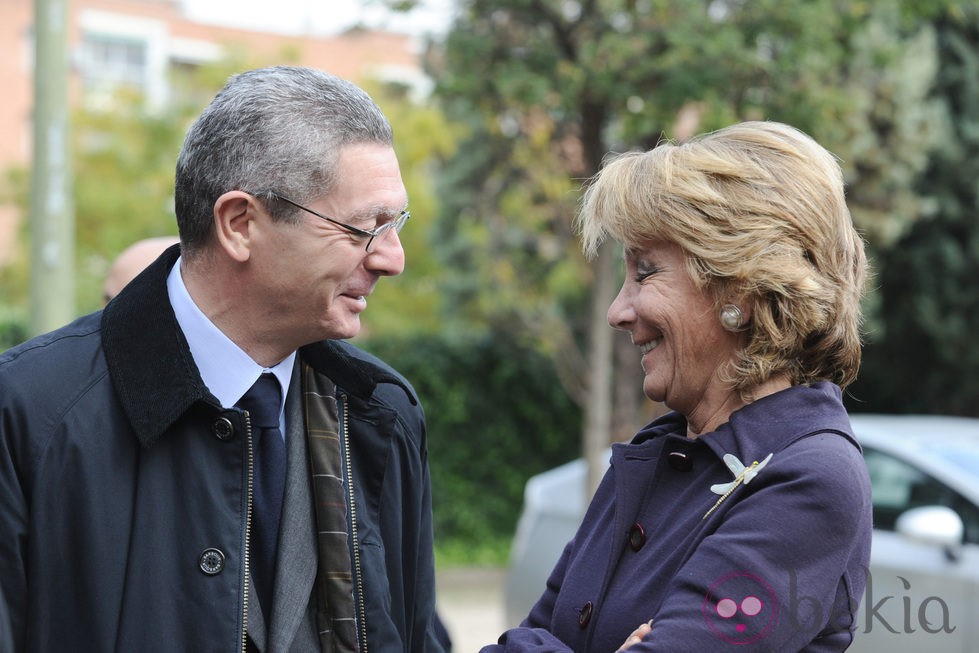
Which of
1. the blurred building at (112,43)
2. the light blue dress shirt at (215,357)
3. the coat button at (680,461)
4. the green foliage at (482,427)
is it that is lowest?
the green foliage at (482,427)

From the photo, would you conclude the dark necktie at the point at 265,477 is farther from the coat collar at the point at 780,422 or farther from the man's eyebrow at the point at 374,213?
the coat collar at the point at 780,422

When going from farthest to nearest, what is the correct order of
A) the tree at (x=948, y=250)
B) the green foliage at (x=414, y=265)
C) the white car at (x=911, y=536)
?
the green foliage at (x=414, y=265)
the tree at (x=948, y=250)
the white car at (x=911, y=536)

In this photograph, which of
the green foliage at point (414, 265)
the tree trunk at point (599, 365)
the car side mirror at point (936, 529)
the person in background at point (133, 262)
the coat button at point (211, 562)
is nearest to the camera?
the coat button at point (211, 562)

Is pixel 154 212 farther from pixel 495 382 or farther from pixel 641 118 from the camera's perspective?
pixel 641 118

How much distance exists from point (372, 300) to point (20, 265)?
7.24 meters

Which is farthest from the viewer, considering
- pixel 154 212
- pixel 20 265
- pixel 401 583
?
pixel 20 265

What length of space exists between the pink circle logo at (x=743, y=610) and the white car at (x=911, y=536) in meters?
2.48

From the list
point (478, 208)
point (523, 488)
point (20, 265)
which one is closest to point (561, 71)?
point (478, 208)

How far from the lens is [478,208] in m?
11.9

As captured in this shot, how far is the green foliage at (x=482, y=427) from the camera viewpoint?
11734mm

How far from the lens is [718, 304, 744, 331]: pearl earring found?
2059 mm

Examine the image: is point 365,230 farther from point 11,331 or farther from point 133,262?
point 11,331

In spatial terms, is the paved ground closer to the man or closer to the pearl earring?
the man

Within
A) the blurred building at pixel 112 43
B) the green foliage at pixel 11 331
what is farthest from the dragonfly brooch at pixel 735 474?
the blurred building at pixel 112 43
